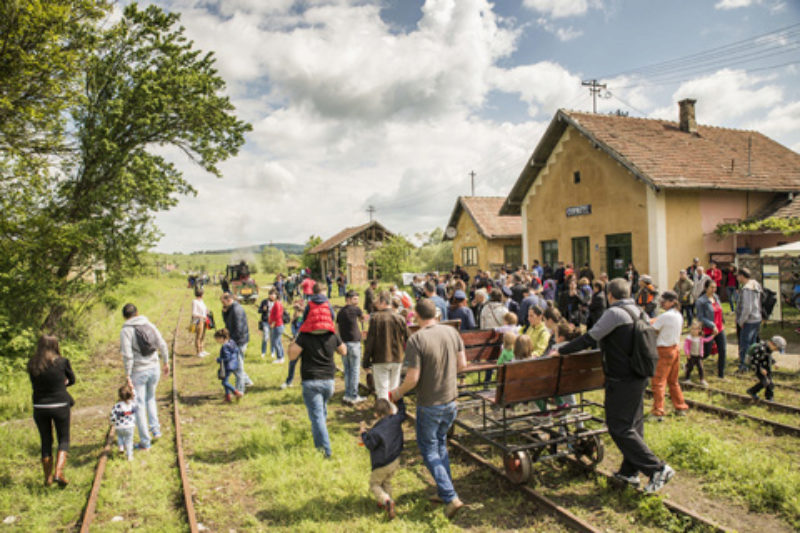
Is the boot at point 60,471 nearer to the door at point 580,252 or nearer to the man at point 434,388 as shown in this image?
the man at point 434,388

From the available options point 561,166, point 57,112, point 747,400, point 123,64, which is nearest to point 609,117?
point 561,166

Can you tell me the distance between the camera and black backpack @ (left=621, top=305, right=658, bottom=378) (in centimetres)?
470

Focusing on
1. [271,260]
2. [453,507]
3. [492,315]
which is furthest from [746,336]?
[271,260]

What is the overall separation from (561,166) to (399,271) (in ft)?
57.7

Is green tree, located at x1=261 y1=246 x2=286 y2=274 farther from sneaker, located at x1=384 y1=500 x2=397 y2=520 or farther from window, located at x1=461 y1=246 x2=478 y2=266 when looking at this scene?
sneaker, located at x1=384 y1=500 x2=397 y2=520

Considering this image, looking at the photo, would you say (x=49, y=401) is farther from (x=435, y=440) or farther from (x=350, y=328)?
(x=435, y=440)

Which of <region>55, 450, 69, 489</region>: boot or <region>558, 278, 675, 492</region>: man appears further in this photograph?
<region>55, 450, 69, 489</region>: boot

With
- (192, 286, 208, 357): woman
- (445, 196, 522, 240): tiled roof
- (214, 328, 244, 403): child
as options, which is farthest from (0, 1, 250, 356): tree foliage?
(445, 196, 522, 240): tiled roof

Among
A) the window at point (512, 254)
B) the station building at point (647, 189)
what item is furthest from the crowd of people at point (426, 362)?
the window at point (512, 254)

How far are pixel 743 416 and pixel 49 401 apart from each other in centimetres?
883

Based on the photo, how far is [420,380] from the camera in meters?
4.54

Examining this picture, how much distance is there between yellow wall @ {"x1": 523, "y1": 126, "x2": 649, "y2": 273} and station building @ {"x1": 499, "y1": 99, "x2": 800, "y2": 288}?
4 cm

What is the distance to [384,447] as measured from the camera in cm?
453

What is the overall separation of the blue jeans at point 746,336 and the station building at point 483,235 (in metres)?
19.3
